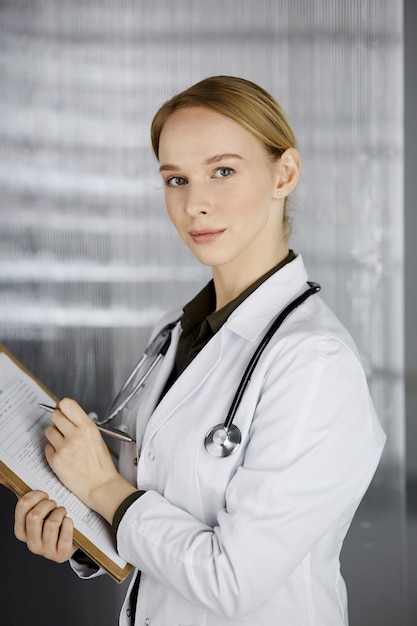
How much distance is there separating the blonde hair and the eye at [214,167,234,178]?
0.25 feet

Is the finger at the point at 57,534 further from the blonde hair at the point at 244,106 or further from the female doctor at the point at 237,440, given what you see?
the blonde hair at the point at 244,106

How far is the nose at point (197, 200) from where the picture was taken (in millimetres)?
1169

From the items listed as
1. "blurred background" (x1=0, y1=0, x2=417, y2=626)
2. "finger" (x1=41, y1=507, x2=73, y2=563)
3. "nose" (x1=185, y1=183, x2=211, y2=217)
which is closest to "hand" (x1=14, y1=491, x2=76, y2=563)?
"finger" (x1=41, y1=507, x2=73, y2=563)

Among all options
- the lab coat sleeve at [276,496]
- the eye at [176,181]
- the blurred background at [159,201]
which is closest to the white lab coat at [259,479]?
the lab coat sleeve at [276,496]

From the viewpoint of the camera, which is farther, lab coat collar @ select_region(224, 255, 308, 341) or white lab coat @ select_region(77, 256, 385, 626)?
lab coat collar @ select_region(224, 255, 308, 341)

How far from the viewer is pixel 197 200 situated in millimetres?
1173

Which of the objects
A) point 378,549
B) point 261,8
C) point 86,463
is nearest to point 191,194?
point 86,463

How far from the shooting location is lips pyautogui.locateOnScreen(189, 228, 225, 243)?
1187mm

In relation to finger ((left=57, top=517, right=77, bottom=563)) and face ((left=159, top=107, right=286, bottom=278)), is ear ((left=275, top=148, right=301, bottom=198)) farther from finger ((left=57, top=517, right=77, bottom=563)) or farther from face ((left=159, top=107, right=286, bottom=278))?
finger ((left=57, top=517, right=77, bottom=563))

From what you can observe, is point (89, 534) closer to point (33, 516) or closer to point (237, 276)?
point (33, 516)

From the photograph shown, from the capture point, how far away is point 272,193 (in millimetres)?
1232

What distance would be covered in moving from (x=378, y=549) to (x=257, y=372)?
→ 1.42m

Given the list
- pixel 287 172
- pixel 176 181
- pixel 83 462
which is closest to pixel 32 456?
pixel 83 462

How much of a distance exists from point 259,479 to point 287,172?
560 millimetres
